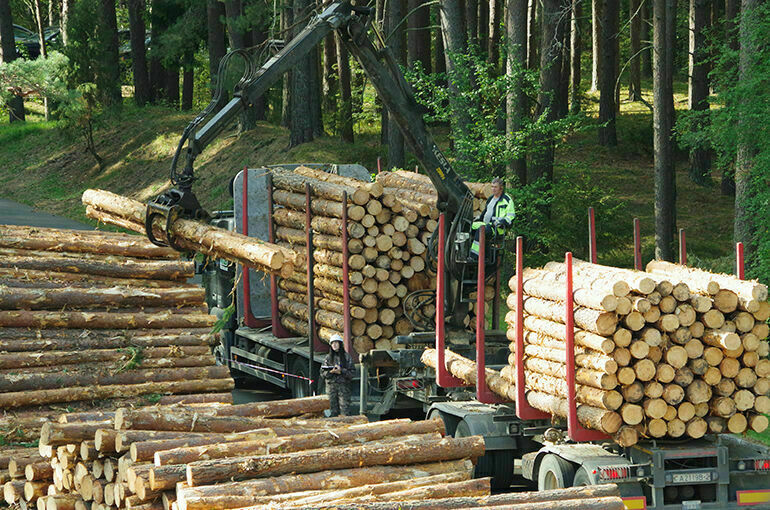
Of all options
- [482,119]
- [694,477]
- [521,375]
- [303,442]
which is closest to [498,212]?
[521,375]

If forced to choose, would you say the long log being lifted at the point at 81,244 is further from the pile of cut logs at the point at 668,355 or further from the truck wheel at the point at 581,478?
the truck wheel at the point at 581,478

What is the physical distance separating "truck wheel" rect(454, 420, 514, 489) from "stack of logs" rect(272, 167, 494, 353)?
264 centimetres

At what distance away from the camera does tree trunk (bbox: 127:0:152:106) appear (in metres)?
46.0

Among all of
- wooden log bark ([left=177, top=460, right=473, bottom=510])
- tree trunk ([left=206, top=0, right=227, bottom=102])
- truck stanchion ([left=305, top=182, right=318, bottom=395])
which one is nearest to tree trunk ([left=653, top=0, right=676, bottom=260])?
truck stanchion ([left=305, top=182, right=318, bottom=395])

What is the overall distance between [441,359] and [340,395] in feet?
6.17

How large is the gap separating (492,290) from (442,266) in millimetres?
2141

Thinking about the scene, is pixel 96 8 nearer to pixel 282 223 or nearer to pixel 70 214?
pixel 70 214

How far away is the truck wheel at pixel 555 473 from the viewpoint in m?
11.3

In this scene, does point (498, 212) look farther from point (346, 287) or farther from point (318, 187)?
point (318, 187)

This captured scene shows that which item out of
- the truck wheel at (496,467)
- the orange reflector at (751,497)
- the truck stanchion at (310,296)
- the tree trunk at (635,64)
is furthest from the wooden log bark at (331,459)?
the tree trunk at (635,64)

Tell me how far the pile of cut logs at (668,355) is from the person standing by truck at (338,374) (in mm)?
4444

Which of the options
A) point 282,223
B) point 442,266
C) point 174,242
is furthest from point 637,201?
point 174,242

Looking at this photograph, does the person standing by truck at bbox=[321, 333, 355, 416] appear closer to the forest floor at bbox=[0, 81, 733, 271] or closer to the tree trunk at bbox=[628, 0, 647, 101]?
the forest floor at bbox=[0, 81, 733, 271]

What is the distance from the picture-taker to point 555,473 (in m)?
11.4
